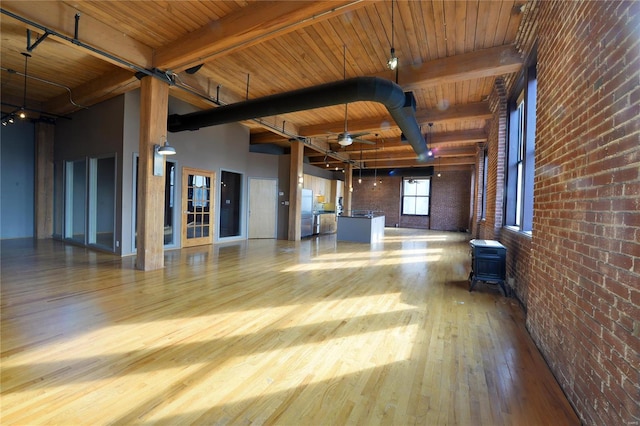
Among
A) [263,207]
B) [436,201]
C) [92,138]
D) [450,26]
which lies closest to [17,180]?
[92,138]

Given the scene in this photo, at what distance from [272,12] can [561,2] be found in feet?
9.15

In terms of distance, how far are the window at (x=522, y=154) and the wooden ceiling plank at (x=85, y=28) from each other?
5.77 meters

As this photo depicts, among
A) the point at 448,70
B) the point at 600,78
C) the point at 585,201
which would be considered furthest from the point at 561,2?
the point at 448,70

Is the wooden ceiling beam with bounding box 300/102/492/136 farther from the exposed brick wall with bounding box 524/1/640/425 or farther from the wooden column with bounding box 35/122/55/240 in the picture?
the wooden column with bounding box 35/122/55/240

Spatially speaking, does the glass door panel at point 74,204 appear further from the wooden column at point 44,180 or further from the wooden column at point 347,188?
the wooden column at point 347,188

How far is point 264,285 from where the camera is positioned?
4.29 metres

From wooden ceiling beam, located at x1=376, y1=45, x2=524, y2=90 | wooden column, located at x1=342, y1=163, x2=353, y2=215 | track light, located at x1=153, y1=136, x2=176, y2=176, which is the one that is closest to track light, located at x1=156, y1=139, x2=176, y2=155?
track light, located at x1=153, y1=136, x2=176, y2=176

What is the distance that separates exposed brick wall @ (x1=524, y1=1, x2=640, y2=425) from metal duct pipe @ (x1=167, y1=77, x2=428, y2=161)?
198 centimetres

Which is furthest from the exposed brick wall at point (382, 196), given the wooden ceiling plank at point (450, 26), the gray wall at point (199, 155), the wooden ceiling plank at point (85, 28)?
the wooden ceiling plank at point (85, 28)

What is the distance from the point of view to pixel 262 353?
237cm

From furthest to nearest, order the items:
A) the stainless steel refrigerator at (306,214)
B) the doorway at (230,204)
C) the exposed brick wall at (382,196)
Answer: the exposed brick wall at (382,196) < the stainless steel refrigerator at (306,214) < the doorway at (230,204)

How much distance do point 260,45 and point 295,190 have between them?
5331mm

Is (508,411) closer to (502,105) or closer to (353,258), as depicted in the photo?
(353,258)

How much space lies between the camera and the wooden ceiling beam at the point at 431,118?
6.41 metres
